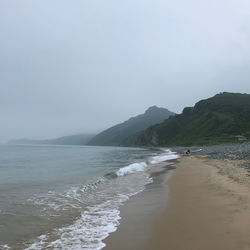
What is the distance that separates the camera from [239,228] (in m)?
6.97

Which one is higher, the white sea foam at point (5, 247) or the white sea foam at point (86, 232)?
the white sea foam at point (5, 247)

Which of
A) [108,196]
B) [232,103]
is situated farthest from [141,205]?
[232,103]

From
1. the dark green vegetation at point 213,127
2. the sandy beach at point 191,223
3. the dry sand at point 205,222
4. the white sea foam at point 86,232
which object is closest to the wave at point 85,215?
the white sea foam at point 86,232

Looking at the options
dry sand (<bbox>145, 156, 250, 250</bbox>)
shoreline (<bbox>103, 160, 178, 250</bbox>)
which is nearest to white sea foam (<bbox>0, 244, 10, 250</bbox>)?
shoreline (<bbox>103, 160, 178, 250</bbox>)

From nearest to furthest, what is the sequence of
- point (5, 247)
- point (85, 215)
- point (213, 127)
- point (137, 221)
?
1. point (5, 247)
2. point (137, 221)
3. point (85, 215)
4. point (213, 127)

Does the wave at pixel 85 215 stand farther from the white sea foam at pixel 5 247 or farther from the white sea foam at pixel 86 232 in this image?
the white sea foam at pixel 5 247

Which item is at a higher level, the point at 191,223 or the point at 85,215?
the point at 191,223

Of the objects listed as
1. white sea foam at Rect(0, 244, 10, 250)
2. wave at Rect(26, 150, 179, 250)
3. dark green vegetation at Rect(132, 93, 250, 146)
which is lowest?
wave at Rect(26, 150, 179, 250)

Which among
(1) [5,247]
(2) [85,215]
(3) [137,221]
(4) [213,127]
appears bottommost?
(2) [85,215]

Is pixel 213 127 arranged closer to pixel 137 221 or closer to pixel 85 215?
pixel 85 215

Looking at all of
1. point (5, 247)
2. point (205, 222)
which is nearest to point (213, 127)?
point (205, 222)

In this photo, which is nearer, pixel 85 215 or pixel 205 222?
pixel 205 222

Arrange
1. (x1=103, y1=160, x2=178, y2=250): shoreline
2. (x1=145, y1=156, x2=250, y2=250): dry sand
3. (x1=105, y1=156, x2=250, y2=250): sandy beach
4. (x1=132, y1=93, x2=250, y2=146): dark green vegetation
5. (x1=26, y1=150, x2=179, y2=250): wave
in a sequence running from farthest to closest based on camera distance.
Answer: (x1=132, y1=93, x2=250, y2=146): dark green vegetation < (x1=26, y1=150, x2=179, y2=250): wave < (x1=103, y1=160, x2=178, y2=250): shoreline < (x1=105, y1=156, x2=250, y2=250): sandy beach < (x1=145, y1=156, x2=250, y2=250): dry sand

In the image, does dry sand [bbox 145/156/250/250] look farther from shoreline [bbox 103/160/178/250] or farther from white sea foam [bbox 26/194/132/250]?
white sea foam [bbox 26/194/132/250]
